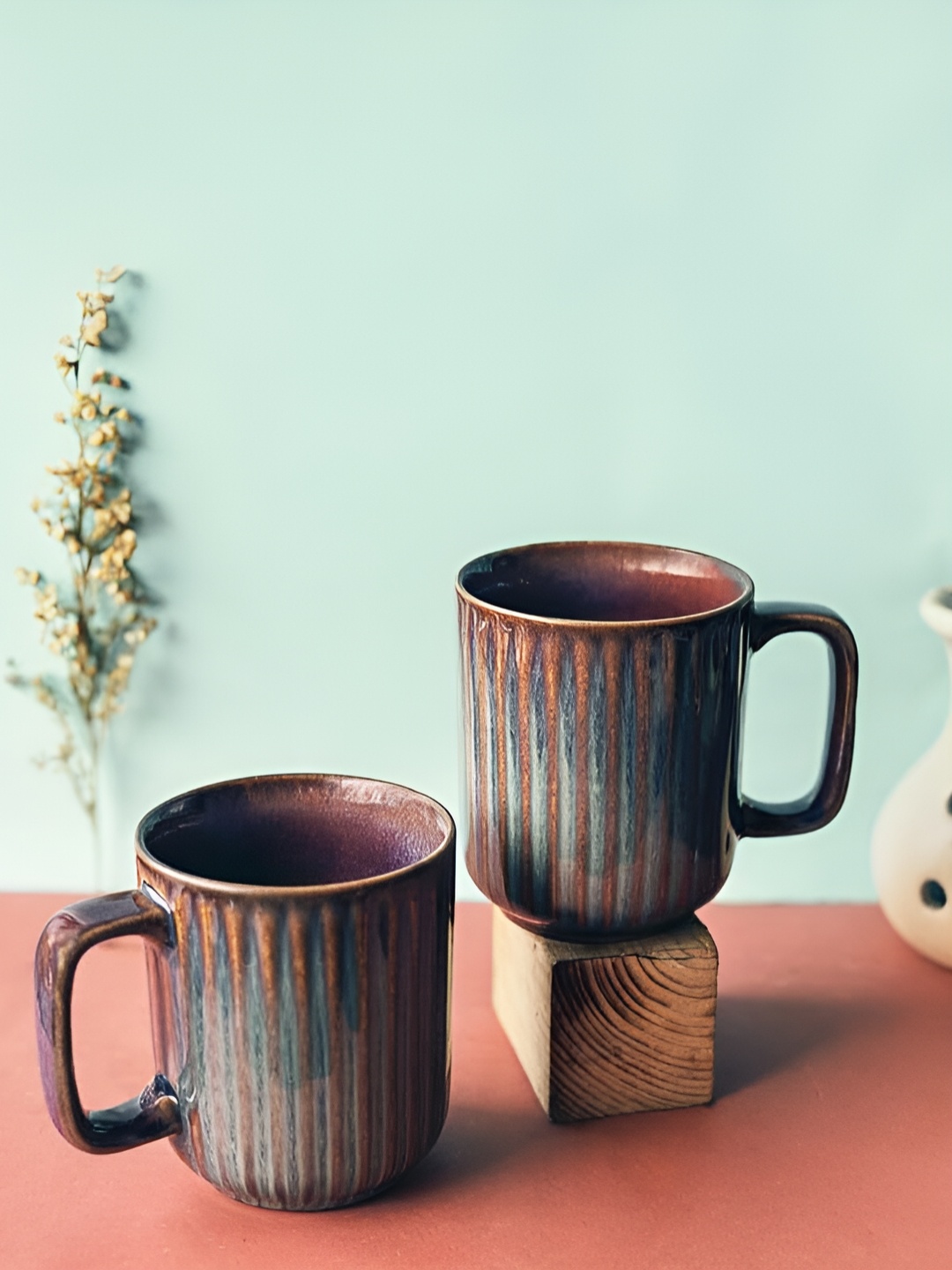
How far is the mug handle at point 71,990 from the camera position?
1.71ft

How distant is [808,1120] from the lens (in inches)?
25.7

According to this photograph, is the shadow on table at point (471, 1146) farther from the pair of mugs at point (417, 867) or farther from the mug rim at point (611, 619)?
the mug rim at point (611, 619)

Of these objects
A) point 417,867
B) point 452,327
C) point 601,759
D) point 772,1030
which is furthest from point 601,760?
point 452,327

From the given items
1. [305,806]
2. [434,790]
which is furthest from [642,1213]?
[434,790]

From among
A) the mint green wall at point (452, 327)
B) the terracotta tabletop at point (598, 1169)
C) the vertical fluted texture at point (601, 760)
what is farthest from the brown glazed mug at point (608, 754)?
the mint green wall at point (452, 327)

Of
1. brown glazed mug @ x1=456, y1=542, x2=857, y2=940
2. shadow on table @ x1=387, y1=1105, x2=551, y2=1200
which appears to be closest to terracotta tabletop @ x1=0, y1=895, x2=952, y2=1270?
shadow on table @ x1=387, y1=1105, x2=551, y2=1200

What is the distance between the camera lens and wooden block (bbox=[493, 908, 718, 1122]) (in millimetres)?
637

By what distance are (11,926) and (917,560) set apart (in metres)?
0.61

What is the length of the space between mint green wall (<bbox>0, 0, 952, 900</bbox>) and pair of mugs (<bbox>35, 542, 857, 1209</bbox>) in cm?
18

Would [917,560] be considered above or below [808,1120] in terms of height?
above

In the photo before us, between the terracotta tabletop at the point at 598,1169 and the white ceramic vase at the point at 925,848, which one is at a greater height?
the white ceramic vase at the point at 925,848

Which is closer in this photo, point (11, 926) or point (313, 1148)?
point (313, 1148)

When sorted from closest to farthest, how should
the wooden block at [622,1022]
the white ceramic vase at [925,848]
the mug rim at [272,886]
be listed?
the mug rim at [272,886] → the wooden block at [622,1022] → the white ceramic vase at [925,848]

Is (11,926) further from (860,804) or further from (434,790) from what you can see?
(860,804)
